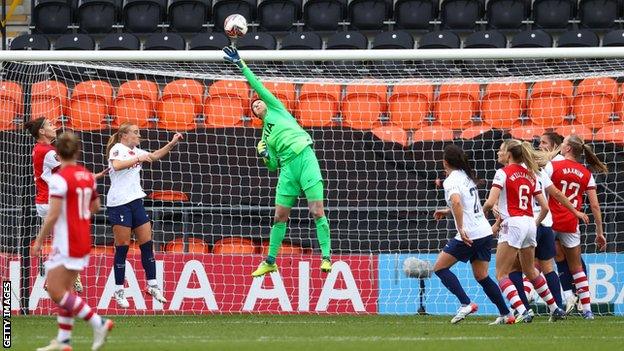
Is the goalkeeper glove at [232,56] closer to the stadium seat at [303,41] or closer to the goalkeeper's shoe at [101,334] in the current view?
the goalkeeper's shoe at [101,334]

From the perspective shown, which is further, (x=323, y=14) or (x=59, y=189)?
(x=323, y=14)

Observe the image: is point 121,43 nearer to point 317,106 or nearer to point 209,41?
point 209,41

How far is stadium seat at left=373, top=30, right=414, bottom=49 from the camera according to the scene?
17.9m

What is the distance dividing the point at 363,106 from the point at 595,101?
2.71 metres

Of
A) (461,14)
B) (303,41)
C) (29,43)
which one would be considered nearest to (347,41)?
(303,41)

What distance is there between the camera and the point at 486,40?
17.6 m

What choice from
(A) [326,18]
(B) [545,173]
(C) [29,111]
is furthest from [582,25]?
(C) [29,111]

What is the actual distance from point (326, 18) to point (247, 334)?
29.6 ft

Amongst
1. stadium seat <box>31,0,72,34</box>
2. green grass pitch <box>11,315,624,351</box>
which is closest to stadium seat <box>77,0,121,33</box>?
stadium seat <box>31,0,72,34</box>

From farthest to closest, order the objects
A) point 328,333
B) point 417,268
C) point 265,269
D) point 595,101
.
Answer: point 595,101
point 417,268
point 265,269
point 328,333

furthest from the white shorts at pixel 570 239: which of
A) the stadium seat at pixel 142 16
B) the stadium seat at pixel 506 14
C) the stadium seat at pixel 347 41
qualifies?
the stadium seat at pixel 142 16

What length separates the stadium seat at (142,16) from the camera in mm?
19109

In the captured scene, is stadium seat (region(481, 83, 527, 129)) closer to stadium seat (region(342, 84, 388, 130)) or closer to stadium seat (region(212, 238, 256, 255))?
stadium seat (region(342, 84, 388, 130))

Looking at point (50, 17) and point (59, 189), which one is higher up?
point (50, 17)
